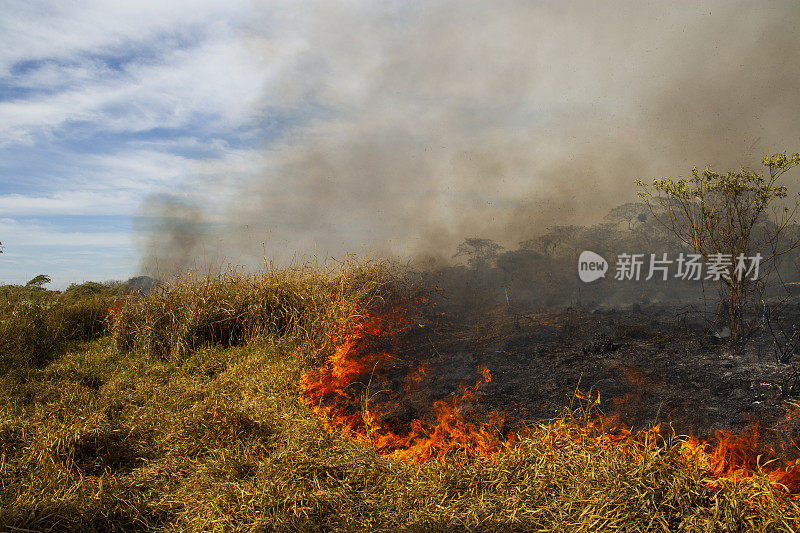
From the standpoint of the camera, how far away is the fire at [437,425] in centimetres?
292

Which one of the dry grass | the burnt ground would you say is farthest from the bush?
the burnt ground

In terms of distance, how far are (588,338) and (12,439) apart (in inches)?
208

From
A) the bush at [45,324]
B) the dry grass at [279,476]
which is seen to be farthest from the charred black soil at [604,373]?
the bush at [45,324]

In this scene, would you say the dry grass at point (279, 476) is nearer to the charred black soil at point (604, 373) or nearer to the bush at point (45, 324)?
the charred black soil at point (604, 373)

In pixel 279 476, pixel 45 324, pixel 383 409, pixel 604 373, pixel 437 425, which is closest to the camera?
pixel 279 476


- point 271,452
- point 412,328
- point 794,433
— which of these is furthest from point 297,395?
point 794,433

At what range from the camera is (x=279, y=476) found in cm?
326

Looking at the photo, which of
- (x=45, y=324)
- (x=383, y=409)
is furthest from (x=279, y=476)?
(x=45, y=324)

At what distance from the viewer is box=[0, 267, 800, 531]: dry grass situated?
2635mm

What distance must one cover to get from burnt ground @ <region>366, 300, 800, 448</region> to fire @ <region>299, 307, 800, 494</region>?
7 centimetres

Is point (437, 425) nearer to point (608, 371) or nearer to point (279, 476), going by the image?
point (279, 476)

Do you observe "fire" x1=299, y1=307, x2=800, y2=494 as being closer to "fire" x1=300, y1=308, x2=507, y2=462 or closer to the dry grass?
"fire" x1=300, y1=308, x2=507, y2=462

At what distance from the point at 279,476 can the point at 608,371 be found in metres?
2.73

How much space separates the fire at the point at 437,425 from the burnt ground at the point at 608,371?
0.07 m
